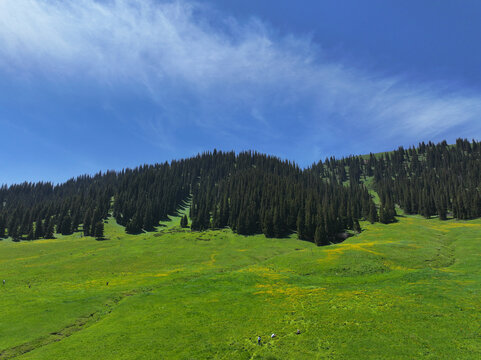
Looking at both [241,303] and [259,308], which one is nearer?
[259,308]

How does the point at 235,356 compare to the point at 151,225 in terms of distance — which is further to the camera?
the point at 151,225

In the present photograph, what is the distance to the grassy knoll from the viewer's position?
21.5m

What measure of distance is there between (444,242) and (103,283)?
314 ft

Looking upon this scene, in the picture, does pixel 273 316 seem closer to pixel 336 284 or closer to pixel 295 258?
pixel 336 284

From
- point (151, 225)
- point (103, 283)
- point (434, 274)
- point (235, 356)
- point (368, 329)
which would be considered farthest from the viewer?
point (151, 225)

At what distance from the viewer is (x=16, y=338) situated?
2508 centimetres

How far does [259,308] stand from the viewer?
31.4 metres

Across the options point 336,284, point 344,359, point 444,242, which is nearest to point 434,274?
point 336,284

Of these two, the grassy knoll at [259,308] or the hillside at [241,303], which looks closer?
the grassy knoll at [259,308]

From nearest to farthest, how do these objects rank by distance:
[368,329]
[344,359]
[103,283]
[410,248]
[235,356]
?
[344,359], [235,356], [368,329], [103,283], [410,248]

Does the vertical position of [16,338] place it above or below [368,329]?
below

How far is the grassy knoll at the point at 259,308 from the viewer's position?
70.5ft

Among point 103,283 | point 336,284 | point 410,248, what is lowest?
point 103,283

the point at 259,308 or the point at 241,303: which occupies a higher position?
the point at 259,308
